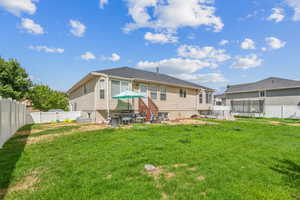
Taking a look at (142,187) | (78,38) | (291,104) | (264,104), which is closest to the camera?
(142,187)

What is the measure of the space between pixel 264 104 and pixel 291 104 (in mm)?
3064

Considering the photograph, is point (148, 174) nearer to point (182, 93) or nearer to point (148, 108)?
point (148, 108)

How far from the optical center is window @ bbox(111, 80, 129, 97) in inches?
456

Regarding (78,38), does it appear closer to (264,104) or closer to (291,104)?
(264,104)

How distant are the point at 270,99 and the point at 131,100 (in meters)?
22.9

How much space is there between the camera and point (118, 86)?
11.9 metres

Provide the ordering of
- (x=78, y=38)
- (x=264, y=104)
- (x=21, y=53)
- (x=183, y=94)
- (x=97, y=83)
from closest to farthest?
(x=97, y=83), (x=78, y=38), (x=183, y=94), (x=21, y=53), (x=264, y=104)

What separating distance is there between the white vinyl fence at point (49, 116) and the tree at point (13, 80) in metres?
7.15

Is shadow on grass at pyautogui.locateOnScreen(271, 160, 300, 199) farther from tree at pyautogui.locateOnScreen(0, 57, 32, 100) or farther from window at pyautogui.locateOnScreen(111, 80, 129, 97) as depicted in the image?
tree at pyautogui.locateOnScreen(0, 57, 32, 100)

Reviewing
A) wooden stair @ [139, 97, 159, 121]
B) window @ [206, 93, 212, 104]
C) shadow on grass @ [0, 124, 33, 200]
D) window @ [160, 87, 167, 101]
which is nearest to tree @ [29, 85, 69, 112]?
wooden stair @ [139, 97, 159, 121]

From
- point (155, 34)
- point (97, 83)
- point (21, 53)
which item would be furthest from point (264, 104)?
point (21, 53)

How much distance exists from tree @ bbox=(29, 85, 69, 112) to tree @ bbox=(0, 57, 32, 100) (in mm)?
1453

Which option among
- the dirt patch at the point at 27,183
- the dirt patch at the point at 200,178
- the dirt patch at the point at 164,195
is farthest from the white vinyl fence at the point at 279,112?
the dirt patch at the point at 27,183

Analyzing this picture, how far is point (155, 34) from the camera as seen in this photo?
1762cm
